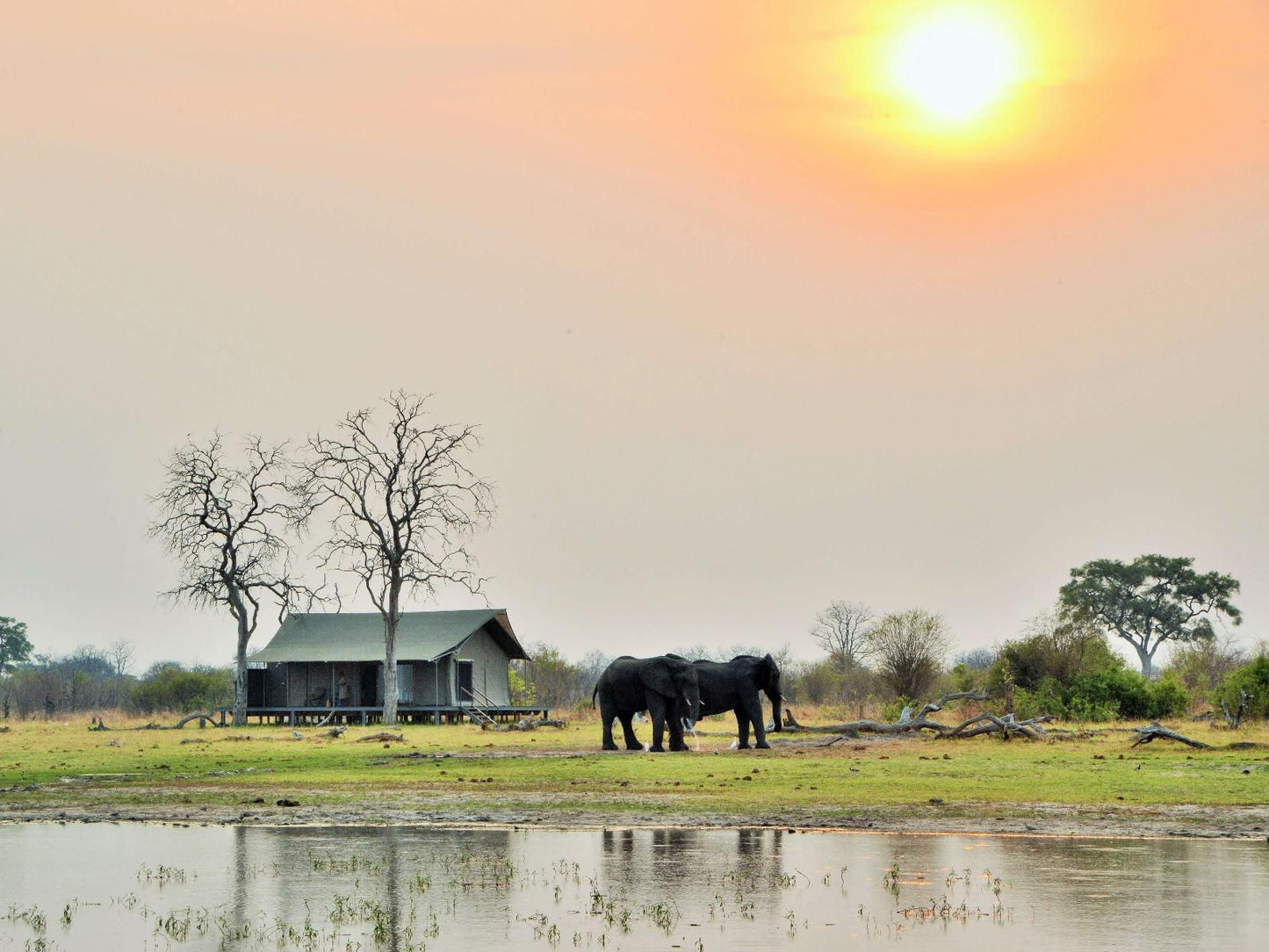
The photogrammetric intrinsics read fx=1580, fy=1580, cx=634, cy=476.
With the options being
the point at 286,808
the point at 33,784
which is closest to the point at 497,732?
the point at 33,784

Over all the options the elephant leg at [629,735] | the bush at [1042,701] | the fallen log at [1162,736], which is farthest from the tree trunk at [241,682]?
the fallen log at [1162,736]

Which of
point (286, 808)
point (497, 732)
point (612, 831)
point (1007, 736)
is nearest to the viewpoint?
point (612, 831)

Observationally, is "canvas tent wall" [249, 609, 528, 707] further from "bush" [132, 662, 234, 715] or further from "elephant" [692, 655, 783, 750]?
"elephant" [692, 655, 783, 750]

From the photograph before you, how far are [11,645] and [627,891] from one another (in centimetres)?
14381

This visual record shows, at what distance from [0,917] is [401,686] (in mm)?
61393

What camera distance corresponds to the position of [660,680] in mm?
42312

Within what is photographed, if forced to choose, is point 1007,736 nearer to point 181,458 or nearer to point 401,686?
point 401,686

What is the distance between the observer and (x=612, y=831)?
21.8 m

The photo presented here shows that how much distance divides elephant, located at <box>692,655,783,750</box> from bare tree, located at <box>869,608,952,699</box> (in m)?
20.9

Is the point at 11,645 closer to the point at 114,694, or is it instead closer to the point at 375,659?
the point at 114,694

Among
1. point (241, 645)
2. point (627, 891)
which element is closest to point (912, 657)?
point (241, 645)

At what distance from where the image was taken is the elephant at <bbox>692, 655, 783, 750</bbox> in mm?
42781

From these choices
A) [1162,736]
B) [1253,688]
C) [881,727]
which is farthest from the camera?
[1253,688]

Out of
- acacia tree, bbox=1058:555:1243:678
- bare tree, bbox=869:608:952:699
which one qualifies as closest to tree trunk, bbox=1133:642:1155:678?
acacia tree, bbox=1058:555:1243:678
